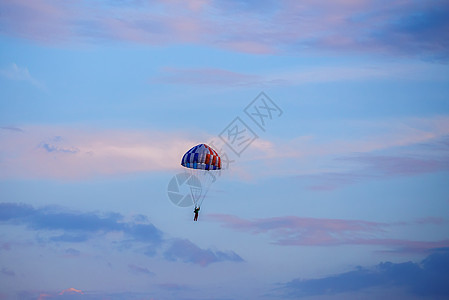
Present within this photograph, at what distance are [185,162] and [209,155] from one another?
13.0 feet

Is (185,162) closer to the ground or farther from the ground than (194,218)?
farther from the ground

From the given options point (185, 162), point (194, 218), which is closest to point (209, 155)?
point (185, 162)

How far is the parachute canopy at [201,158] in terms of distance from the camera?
173ft

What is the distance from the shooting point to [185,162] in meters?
53.6

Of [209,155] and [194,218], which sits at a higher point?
[209,155]

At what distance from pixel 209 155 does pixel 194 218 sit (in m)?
9.94

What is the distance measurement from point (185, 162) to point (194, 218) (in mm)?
8792

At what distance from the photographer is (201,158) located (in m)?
52.7

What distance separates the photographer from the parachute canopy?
52812mm

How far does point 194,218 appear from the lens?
51.9 metres

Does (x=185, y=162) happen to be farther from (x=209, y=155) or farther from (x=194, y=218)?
(x=194, y=218)
